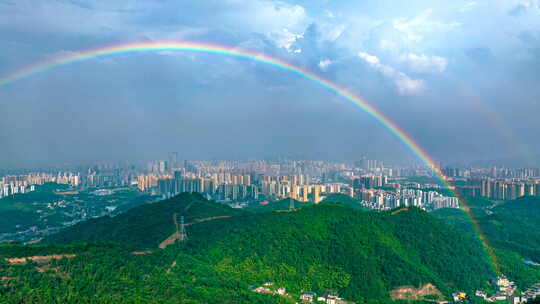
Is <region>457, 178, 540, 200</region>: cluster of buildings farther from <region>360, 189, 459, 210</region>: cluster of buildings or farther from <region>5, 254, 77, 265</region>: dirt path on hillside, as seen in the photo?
<region>5, 254, 77, 265</region>: dirt path on hillside

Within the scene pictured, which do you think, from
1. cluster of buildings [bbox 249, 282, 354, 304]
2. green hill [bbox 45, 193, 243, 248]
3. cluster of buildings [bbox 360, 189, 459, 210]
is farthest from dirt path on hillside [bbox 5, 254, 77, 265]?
cluster of buildings [bbox 360, 189, 459, 210]

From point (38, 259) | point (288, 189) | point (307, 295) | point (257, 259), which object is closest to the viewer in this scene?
point (38, 259)

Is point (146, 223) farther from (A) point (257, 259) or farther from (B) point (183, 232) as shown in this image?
(A) point (257, 259)

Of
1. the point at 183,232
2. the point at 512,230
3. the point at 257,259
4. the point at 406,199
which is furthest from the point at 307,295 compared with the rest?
the point at 406,199

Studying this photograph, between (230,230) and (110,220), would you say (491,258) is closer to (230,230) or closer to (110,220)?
(230,230)

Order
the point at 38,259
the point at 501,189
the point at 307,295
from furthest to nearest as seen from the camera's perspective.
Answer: the point at 501,189 → the point at 307,295 → the point at 38,259

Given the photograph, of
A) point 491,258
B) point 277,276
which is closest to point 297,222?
point 277,276

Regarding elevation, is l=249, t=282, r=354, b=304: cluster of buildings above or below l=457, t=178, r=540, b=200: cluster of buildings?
below
